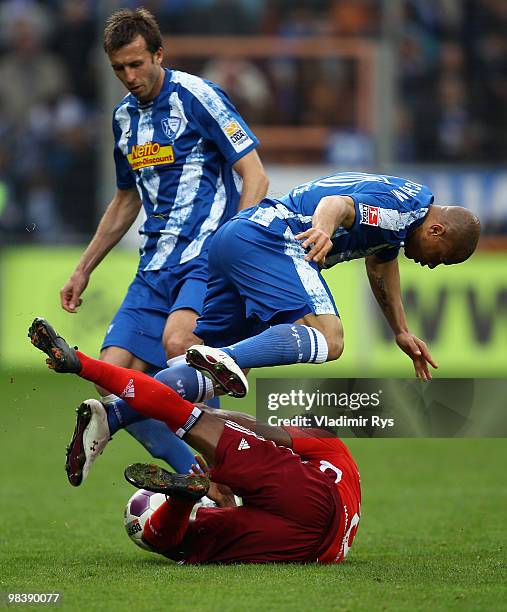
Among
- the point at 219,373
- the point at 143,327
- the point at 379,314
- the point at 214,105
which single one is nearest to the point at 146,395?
the point at 219,373

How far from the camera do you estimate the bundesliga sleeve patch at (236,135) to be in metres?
6.50

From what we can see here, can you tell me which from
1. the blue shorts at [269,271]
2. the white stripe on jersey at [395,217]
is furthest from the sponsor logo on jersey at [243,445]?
the white stripe on jersey at [395,217]

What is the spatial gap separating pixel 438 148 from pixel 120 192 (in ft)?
29.7

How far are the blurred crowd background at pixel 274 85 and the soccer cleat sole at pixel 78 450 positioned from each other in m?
9.05

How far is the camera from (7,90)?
15969mm

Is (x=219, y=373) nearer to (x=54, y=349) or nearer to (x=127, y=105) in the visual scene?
(x=54, y=349)

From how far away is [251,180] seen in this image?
6.44 m

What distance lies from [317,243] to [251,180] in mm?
1185

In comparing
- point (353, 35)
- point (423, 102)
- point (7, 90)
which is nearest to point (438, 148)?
point (423, 102)

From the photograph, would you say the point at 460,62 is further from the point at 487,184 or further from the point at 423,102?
the point at 487,184

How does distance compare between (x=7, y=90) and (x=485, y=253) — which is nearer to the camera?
(x=485, y=253)

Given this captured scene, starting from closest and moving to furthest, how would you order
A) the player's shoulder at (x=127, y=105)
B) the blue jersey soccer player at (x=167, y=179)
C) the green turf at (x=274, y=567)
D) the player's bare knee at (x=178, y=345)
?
the green turf at (x=274, y=567)
the player's bare knee at (x=178, y=345)
the blue jersey soccer player at (x=167, y=179)
the player's shoulder at (x=127, y=105)

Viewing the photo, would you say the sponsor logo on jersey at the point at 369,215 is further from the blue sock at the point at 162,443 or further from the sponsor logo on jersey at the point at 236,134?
the blue sock at the point at 162,443

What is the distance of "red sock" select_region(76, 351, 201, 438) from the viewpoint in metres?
5.29
